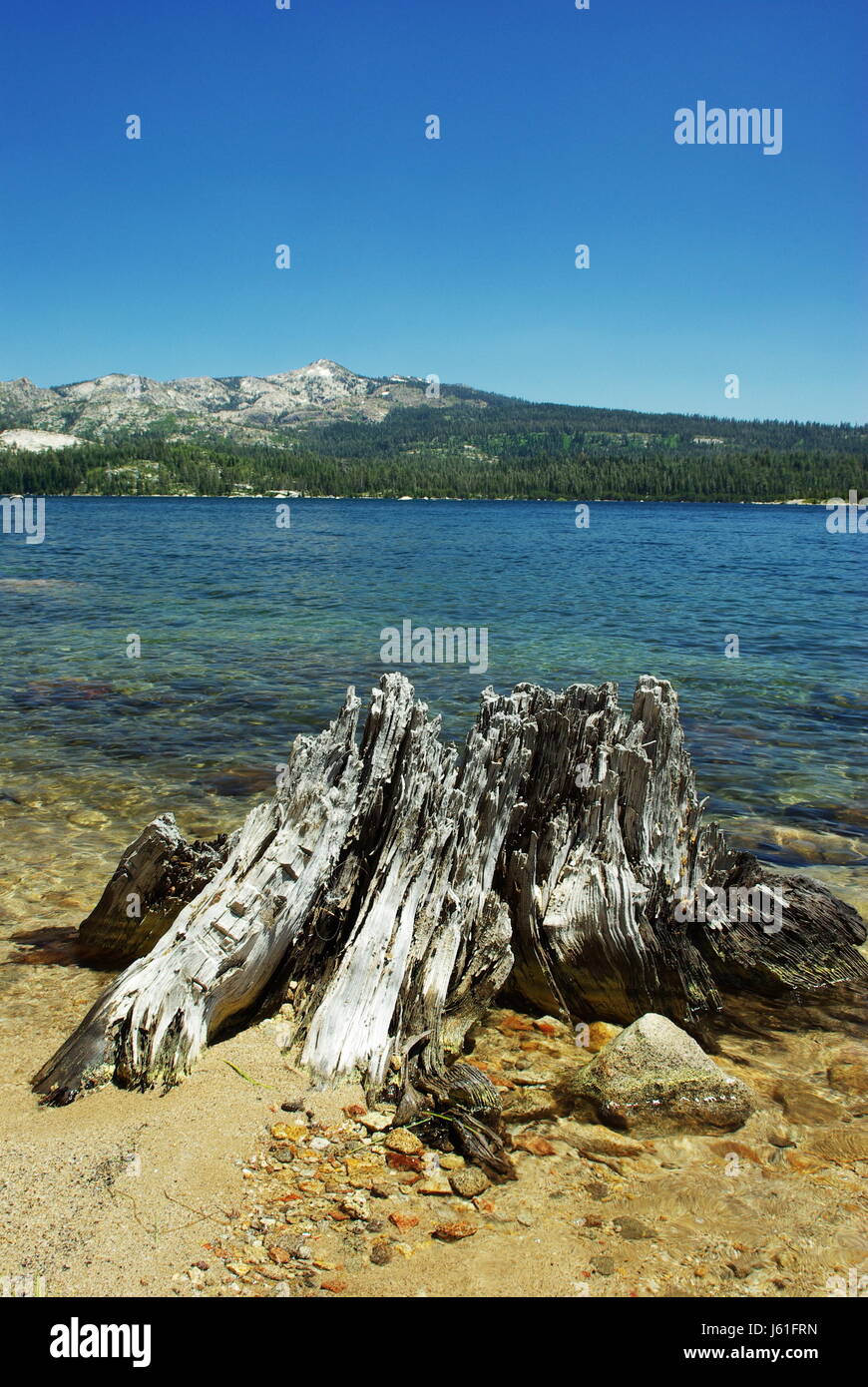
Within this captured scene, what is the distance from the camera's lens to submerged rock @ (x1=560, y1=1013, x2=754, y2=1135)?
5.05m

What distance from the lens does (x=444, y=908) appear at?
6.04 m

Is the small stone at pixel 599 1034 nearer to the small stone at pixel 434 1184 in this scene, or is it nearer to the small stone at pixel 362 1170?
the small stone at pixel 434 1184

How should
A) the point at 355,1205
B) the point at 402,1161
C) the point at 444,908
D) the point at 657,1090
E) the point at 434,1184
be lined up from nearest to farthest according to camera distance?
the point at 355,1205, the point at 434,1184, the point at 402,1161, the point at 657,1090, the point at 444,908

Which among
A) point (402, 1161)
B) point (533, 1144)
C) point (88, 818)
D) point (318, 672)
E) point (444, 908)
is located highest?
point (318, 672)

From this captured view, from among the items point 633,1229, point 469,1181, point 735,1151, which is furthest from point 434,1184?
point 735,1151

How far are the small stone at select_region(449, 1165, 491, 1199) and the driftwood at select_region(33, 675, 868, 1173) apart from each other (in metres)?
0.26

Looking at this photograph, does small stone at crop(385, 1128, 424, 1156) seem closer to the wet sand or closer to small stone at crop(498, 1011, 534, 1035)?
→ the wet sand

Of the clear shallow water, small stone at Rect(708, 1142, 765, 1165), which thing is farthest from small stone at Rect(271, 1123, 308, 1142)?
the clear shallow water

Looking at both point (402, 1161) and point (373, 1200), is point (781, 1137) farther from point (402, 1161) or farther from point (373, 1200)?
point (373, 1200)

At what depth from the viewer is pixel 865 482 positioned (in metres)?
177

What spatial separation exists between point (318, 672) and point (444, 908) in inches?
548
